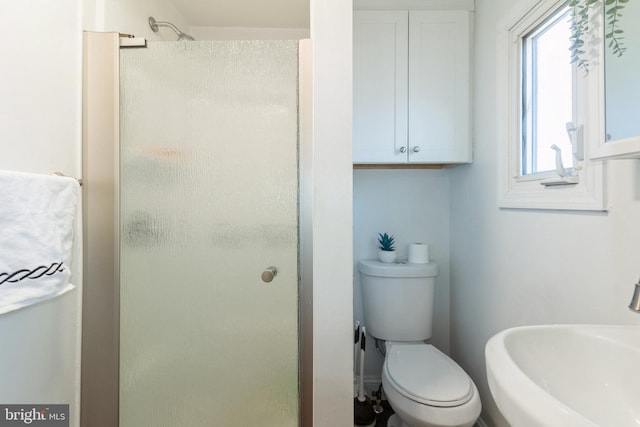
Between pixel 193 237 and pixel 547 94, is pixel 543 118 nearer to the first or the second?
pixel 547 94

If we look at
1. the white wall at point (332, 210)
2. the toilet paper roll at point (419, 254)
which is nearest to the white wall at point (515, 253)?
the toilet paper roll at point (419, 254)

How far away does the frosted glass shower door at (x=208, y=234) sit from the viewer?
1.04 m

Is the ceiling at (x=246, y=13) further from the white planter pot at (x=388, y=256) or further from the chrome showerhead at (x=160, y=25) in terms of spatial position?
the white planter pot at (x=388, y=256)

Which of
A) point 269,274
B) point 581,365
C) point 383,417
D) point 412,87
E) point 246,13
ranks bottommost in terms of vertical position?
point 383,417

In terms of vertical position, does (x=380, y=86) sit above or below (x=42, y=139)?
above

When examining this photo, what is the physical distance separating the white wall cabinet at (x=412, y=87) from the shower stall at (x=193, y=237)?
2.08 feet

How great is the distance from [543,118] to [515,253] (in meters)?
0.56

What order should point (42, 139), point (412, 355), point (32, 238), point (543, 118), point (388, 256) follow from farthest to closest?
point (388, 256) → point (412, 355) → point (543, 118) → point (42, 139) → point (32, 238)

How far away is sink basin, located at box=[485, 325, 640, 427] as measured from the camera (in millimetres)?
558

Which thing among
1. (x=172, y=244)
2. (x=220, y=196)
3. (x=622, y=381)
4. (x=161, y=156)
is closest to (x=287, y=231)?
(x=220, y=196)

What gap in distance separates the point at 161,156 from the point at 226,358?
2.63 ft

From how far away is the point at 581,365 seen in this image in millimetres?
619

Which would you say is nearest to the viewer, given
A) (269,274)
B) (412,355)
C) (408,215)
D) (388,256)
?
(269,274)

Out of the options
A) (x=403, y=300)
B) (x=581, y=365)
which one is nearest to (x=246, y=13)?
(x=403, y=300)
